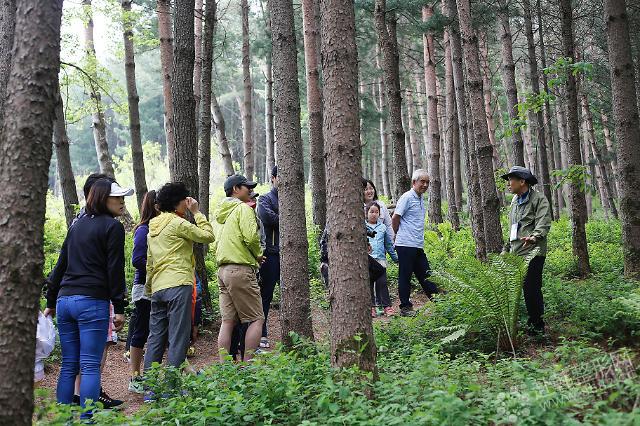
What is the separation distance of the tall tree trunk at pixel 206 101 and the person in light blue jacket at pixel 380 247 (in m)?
3.23

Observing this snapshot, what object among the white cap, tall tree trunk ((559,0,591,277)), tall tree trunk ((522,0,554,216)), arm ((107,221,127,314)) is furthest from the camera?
tall tree trunk ((522,0,554,216))

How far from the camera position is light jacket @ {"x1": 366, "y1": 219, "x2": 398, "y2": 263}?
9.99m

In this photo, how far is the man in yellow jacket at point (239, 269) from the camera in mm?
6812

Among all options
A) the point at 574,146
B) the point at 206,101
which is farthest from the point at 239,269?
the point at 574,146

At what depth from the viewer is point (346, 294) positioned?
4.93 metres

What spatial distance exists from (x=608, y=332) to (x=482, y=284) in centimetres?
150

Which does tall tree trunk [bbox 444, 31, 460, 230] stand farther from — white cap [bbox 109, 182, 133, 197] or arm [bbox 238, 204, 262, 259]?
white cap [bbox 109, 182, 133, 197]

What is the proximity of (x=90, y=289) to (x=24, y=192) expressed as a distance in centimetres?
198

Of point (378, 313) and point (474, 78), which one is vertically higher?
point (474, 78)

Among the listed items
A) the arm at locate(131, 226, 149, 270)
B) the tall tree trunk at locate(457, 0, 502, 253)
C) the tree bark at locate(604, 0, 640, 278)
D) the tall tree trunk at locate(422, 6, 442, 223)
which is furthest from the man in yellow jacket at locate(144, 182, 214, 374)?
the tall tree trunk at locate(422, 6, 442, 223)

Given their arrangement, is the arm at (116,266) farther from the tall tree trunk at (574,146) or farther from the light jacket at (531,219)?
the tall tree trunk at (574,146)

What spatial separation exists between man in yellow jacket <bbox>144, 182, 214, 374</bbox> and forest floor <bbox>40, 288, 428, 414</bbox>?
33.7 inches

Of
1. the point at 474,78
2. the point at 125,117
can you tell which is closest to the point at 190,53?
the point at 474,78

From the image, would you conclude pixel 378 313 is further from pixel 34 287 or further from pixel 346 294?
pixel 34 287
